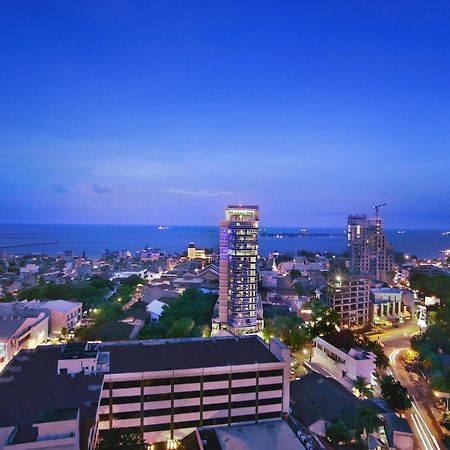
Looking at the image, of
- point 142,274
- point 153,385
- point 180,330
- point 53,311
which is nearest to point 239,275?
point 180,330

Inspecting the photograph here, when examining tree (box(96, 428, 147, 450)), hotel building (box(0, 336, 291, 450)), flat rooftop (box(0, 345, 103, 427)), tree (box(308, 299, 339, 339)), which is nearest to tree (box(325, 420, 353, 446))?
hotel building (box(0, 336, 291, 450))

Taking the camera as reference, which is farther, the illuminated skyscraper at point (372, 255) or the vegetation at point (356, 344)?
the illuminated skyscraper at point (372, 255)

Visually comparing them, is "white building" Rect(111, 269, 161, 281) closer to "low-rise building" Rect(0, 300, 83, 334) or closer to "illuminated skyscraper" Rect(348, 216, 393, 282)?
"low-rise building" Rect(0, 300, 83, 334)

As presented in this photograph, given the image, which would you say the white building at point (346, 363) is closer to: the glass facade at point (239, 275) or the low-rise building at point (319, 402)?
the low-rise building at point (319, 402)

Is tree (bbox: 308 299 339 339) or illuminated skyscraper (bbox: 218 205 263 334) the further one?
illuminated skyscraper (bbox: 218 205 263 334)

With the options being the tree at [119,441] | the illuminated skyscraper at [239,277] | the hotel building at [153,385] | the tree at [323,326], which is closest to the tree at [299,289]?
the illuminated skyscraper at [239,277]

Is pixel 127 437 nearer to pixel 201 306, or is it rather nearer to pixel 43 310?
pixel 43 310

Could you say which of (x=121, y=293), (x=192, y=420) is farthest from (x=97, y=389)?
(x=121, y=293)
